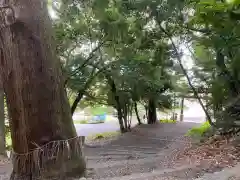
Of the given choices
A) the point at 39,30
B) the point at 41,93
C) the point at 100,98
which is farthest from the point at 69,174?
the point at 100,98

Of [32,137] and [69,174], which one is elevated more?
[32,137]

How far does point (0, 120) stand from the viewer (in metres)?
10.4

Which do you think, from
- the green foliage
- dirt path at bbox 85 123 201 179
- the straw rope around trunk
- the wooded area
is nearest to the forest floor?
dirt path at bbox 85 123 201 179

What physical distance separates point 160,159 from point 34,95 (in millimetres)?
4503

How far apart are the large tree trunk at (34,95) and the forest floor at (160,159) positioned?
Result: 74 cm

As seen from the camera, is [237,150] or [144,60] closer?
[237,150]

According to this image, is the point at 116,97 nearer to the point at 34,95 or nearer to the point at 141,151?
the point at 141,151

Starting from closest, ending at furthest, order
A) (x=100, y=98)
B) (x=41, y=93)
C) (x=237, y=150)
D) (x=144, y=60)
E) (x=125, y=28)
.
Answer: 1. (x=41, y=93)
2. (x=237, y=150)
3. (x=125, y=28)
4. (x=144, y=60)
5. (x=100, y=98)

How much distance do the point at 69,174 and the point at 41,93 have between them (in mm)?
1074

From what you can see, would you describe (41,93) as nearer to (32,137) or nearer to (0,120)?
(32,137)

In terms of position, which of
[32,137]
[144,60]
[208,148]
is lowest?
[208,148]

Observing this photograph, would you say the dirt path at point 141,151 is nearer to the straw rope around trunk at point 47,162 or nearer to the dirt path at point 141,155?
the dirt path at point 141,155

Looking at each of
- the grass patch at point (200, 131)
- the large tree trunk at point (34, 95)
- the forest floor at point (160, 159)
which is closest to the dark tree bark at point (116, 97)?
the forest floor at point (160, 159)

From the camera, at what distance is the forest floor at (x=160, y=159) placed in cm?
452
